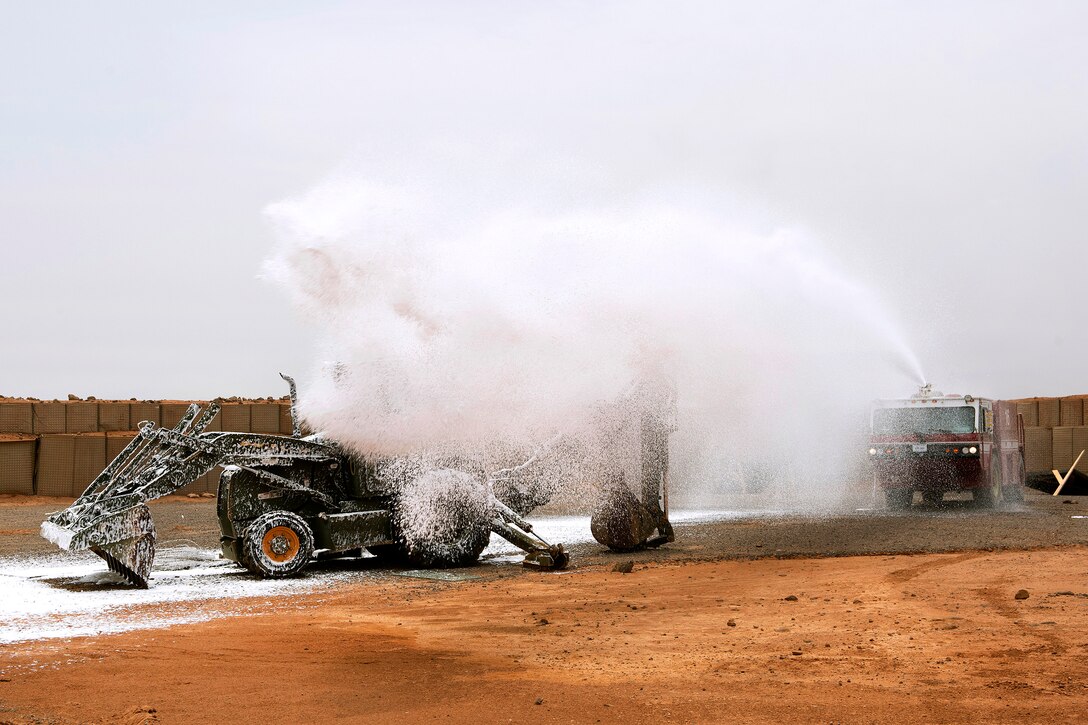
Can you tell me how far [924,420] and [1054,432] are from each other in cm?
1608

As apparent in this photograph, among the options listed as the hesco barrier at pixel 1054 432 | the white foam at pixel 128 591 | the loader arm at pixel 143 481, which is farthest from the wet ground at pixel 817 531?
the hesco barrier at pixel 1054 432

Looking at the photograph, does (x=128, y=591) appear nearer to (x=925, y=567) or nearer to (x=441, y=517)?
(x=441, y=517)

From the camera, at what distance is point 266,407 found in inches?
1337

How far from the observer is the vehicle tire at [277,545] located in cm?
1310

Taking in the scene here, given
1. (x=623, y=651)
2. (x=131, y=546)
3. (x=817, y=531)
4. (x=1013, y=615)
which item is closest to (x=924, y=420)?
(x=817, y=531)

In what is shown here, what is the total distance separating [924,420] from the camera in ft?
69.3

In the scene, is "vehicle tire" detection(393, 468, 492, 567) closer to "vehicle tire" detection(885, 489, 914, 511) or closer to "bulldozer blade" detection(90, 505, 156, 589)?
"bulldozer blade" detection(90, 505, 156, 589)

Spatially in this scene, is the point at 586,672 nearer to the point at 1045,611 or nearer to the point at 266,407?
the point at 1045,611

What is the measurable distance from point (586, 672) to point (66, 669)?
4.07 meters

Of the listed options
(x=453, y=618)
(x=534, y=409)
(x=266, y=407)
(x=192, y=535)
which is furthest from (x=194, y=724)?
(x=266, y=407)

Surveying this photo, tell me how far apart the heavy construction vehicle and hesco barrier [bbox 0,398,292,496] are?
63.6 feet

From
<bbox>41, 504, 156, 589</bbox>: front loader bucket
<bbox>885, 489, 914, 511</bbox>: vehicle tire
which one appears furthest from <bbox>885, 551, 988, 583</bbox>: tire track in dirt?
<bbox>41, 504, 156, 589</bbox>: front loader bucket

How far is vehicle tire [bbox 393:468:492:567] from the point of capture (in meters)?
14.0

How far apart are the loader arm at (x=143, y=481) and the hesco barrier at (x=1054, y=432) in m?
25.6
